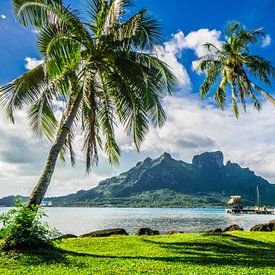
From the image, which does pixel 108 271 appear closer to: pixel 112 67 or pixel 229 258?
pixel 229 258

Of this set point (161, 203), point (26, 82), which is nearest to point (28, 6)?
point (26, 82)

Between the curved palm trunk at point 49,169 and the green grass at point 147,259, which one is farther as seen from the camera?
the curved palm trunk at point 49,169

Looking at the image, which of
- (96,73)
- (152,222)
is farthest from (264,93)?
(152,222)

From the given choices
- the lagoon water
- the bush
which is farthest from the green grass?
the lagoon water

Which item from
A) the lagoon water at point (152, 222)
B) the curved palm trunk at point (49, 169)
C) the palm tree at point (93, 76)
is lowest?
the lagoon water at point (152, 222)

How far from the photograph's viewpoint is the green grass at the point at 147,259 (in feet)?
27.8

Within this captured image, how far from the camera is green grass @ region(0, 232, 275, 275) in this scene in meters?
8.46

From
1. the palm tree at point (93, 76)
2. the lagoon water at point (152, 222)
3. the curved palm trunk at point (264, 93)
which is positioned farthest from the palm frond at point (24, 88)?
the lagoon water at point (152, 222)

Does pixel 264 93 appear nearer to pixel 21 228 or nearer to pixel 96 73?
pixel 96 73

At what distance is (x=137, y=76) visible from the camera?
12.6 meters

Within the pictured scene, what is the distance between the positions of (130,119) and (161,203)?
615ft

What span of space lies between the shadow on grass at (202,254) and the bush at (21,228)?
0.43 m

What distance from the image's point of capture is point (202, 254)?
11.5 meters

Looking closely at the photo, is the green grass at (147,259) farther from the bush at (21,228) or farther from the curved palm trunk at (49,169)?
the curved palm trunk at (49,169)
